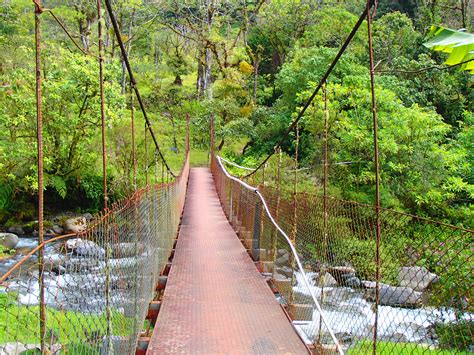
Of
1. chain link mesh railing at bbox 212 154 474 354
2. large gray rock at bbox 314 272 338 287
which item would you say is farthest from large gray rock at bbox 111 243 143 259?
large gray rock at bbox 314 272 338 287

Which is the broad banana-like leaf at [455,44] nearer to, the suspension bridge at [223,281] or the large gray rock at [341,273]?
the suspension bridge at [223,281]

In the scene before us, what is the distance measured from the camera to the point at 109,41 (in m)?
22.0

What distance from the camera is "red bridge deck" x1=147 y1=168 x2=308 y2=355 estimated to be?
8.91ft

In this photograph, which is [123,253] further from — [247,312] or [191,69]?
[191,69]

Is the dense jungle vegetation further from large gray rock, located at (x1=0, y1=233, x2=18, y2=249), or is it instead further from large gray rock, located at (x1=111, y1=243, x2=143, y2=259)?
large gray rock, located at (x1=111, y1=243, x2=143, y2=259)

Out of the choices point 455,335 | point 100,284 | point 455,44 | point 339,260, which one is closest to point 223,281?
point 339,260

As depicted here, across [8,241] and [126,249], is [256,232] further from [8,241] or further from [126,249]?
[8,241]

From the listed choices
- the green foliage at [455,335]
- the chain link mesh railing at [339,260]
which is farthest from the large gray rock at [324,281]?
the green foliage at [455,335]

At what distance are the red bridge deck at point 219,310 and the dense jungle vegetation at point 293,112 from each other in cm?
311

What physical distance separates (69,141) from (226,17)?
16317 mm

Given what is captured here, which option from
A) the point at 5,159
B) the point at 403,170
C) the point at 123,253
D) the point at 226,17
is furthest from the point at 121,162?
the point at 226,17

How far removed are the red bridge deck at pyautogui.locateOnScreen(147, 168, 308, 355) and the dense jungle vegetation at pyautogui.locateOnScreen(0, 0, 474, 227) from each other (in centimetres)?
311

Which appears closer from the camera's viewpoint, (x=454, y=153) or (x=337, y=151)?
(x=454, y=153)

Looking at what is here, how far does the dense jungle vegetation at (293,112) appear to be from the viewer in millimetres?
10383
